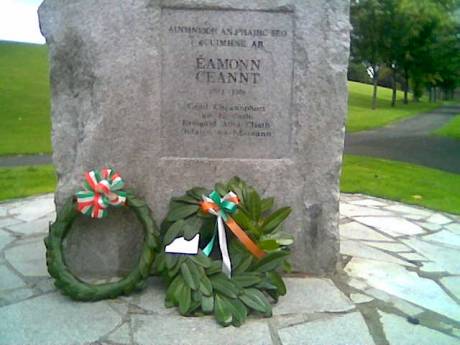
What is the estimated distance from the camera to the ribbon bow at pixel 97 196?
3207 mm

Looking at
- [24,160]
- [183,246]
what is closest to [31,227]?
[183,246]

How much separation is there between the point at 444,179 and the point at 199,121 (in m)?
6.07

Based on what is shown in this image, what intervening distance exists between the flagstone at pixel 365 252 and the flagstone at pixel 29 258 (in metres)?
2.66

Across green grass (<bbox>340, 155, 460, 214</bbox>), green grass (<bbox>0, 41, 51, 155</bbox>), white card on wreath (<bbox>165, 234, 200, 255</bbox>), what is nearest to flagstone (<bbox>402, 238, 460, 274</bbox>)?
green grass (<bbox>340, 155, 460, 214</bbox>)

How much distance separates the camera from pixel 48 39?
343 cm

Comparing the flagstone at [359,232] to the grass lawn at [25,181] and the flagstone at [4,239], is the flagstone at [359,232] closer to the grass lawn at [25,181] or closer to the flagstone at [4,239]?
the flagstone at [4,239]

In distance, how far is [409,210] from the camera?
6.00m

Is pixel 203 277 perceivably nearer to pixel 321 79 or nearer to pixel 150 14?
pixel 321 79

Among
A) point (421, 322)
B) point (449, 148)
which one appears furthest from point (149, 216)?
point (449, 148)

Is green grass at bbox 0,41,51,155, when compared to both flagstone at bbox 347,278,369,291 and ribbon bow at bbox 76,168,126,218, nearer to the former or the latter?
ribbon bow at bbox 76,168,126,218

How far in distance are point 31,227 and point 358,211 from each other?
3896mm

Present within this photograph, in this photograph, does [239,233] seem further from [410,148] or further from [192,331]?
[410,148]

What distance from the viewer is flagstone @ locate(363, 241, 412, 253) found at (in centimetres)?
439

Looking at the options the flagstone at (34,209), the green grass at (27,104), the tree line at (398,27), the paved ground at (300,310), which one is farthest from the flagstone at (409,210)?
the tree line at (398,27)
